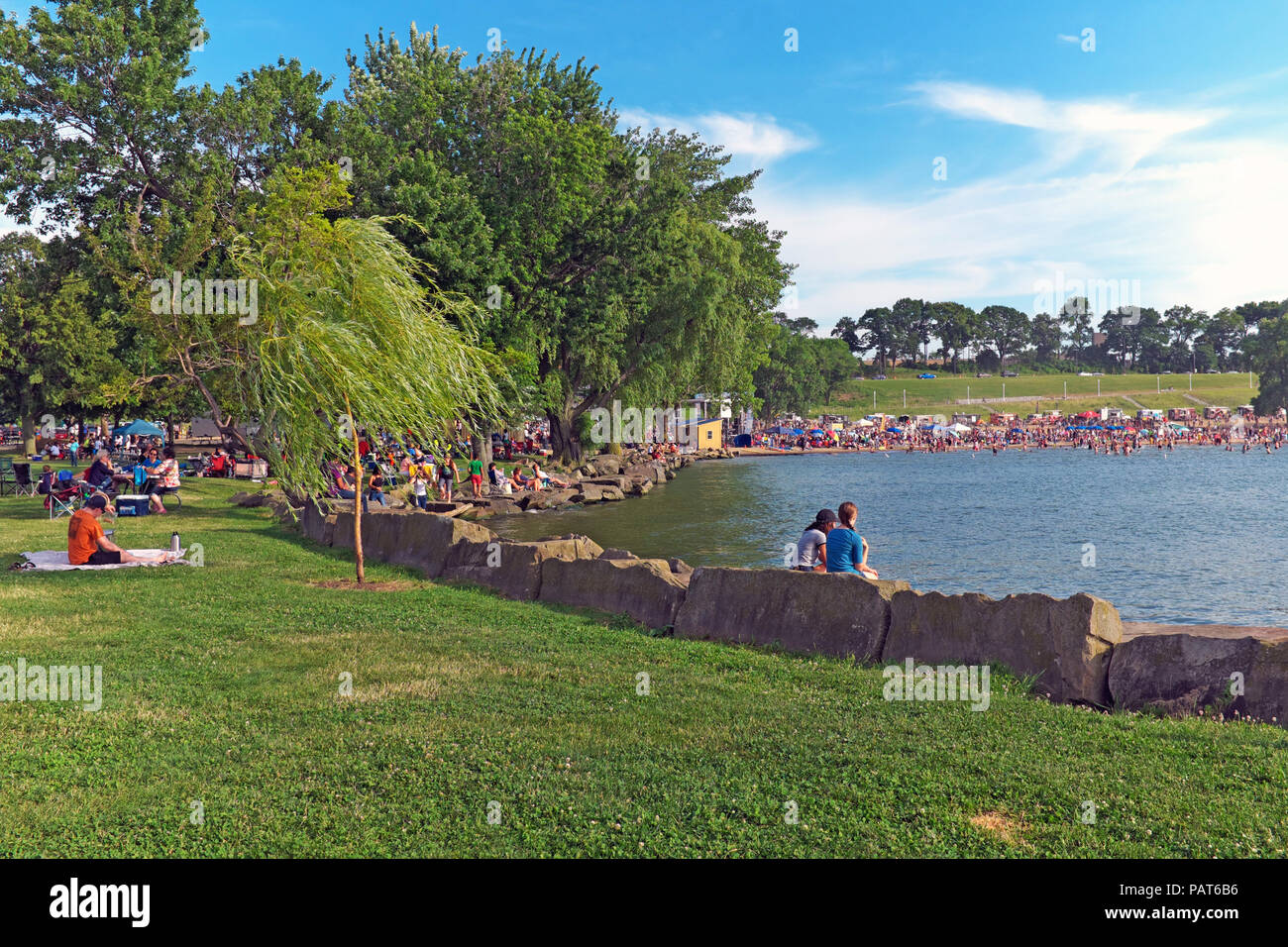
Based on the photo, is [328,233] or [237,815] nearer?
[237,815]

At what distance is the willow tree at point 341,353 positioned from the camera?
605 inches

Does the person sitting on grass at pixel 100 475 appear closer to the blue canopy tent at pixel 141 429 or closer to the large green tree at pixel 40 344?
the blue canopy tent at pixel 141 429

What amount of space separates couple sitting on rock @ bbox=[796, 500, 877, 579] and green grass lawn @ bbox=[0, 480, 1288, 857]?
292 cm

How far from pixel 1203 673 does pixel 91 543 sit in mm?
15881

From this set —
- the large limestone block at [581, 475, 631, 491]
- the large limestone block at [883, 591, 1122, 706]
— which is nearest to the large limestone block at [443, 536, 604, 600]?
the large limestone block at [883, 591, 1122, 706]

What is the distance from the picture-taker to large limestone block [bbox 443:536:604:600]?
582 inches

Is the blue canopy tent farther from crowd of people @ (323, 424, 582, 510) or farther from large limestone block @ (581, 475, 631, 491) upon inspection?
large limestone block @ (581, 475, 631, 491)

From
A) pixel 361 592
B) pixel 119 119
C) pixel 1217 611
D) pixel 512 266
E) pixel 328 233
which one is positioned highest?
pixel 119 119

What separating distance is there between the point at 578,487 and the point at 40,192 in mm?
25104

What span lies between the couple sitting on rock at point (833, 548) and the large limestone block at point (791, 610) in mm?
1289

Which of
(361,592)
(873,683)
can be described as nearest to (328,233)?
(361,592)

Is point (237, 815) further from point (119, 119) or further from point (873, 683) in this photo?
point (119, 119)

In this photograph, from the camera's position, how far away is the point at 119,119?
104 feet

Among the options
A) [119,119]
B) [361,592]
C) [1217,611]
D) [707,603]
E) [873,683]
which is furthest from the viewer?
[119,119]
